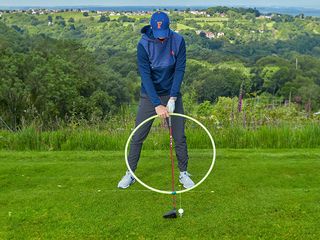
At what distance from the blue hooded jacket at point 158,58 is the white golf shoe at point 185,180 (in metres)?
0.98

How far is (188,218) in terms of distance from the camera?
4402mm

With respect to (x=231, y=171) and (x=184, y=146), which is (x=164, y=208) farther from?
(x=231, y=171)

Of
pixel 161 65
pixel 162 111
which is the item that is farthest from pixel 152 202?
pixel 161 65

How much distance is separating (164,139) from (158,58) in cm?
286

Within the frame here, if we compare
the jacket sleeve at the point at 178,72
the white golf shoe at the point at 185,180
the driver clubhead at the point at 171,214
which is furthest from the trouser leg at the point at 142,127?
the driver clubhead at the point at 171,214

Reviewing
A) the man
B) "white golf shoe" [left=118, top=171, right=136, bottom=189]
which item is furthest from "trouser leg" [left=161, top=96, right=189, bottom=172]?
"white golf shoe" [left=118, top=171, right=136, bottom=189]

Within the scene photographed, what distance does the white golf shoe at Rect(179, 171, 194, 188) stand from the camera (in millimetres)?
5316

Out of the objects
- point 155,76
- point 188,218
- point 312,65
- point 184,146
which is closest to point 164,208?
point 188,218

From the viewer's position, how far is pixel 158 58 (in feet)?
16.3

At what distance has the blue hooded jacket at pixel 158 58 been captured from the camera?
195 inches

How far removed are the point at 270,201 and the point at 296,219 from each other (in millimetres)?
461

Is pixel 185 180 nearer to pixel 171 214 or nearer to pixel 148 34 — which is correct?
pixel 171 214

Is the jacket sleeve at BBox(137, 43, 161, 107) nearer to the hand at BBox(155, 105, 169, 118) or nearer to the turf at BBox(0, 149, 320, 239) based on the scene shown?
the hand at BBox(155, 105, 169, 118)

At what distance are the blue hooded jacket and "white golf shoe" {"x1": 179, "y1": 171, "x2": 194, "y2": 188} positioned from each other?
38.5 inches
